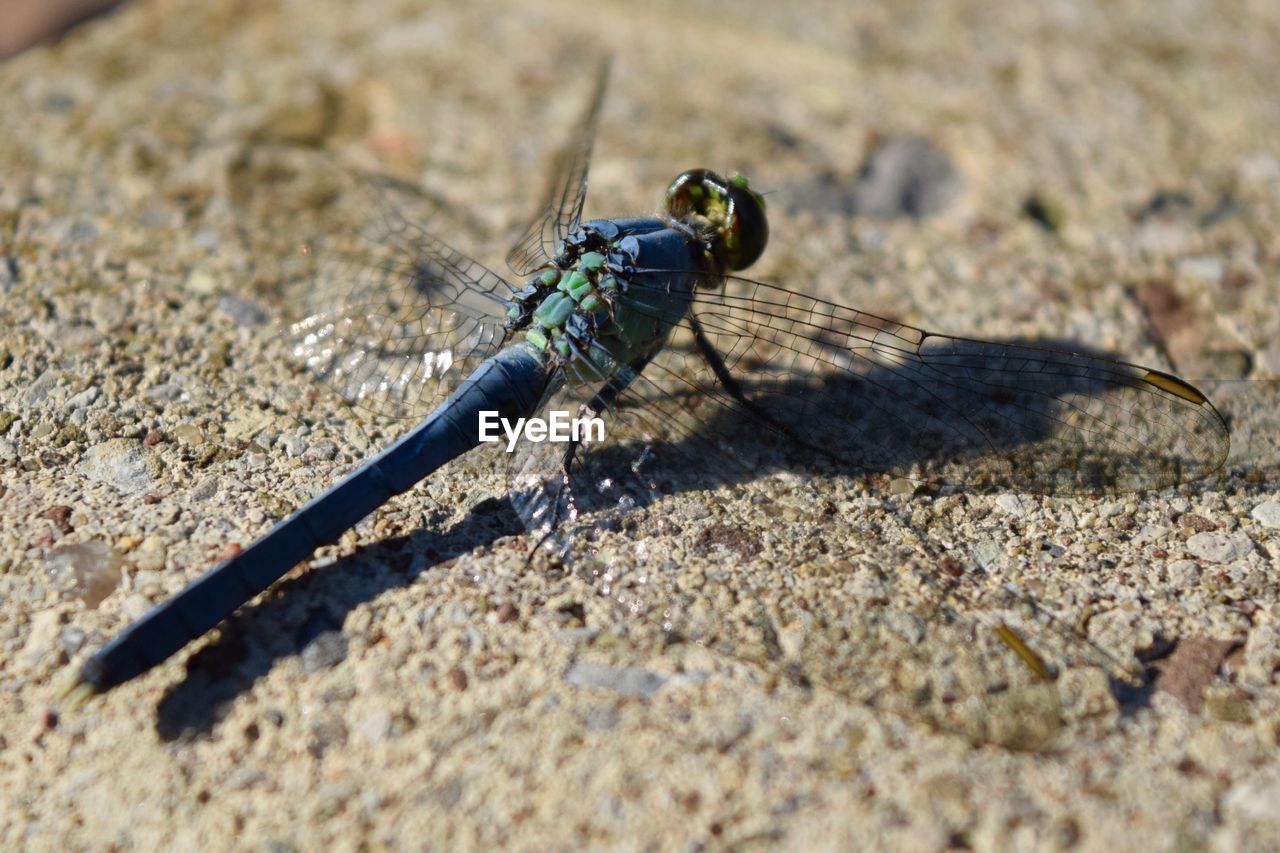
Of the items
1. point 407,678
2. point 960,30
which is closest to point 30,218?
point 407,678

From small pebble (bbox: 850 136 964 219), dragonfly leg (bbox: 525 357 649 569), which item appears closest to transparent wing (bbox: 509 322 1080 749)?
dragonfly leg (bbox: 525 357 649 569)

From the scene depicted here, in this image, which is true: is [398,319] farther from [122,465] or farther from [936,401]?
[936,401]

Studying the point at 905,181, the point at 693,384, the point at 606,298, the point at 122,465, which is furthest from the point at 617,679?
the point at 905,181

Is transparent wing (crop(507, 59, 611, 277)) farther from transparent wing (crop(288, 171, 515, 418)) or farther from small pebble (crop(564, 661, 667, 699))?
small pebble (crop(564, 661, 667, 699))

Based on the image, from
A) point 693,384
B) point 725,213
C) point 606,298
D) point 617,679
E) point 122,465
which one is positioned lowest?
point 122,465

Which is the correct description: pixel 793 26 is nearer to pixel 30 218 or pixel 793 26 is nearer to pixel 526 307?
pixel 526 307

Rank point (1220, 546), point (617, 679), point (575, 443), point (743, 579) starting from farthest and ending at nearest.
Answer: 1. point (575, 443)
2. point (1220, 546)
3. point (743, 579)
4. point (617, 679)
